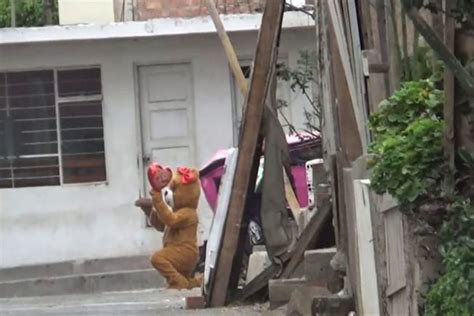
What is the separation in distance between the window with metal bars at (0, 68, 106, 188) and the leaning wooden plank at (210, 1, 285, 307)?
622 centimetres

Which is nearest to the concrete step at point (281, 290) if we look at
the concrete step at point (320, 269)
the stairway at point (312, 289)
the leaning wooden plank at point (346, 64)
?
the stairway at point (312, 289)

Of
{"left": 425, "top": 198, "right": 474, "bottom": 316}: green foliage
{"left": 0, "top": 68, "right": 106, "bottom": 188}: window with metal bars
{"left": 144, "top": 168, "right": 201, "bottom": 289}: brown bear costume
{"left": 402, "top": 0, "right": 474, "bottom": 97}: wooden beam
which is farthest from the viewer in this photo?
{"left": 0, "top": 68, "right": 106, "bottom": 188}: window with metal bars

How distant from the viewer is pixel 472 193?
4.38 metres

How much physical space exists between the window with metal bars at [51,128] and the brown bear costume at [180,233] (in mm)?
4277

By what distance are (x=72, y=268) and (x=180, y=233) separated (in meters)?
4.20

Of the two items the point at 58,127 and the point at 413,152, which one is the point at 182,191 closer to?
the point at 58,127

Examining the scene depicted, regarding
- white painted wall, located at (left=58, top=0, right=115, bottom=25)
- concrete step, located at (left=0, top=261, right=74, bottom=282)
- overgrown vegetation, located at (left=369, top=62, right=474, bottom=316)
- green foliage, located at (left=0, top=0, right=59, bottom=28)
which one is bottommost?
concrete step, located at (left=0, top=261, right=74, bottom=282)

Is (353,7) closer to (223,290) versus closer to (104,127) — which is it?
(223,290)

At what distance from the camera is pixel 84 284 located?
1418cm

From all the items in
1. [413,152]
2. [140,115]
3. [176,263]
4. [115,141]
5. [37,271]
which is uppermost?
[140,115]

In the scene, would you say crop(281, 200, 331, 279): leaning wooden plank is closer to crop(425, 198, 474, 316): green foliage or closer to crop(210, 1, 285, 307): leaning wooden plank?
crop(210, 1, 285, 307): leaning wooden plank

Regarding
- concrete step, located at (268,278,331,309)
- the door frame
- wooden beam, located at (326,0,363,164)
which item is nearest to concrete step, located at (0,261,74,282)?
the door frame

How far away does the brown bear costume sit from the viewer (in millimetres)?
10999

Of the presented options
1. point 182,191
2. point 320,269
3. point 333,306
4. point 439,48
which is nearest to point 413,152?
point 439,48
